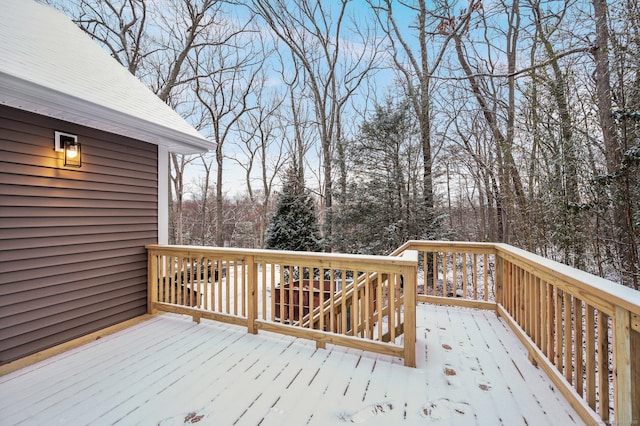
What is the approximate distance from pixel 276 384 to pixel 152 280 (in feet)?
8.29

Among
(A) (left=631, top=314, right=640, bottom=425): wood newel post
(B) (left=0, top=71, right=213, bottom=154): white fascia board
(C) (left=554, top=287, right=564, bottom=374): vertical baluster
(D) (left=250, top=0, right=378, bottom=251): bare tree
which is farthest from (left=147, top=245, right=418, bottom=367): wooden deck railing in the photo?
(D) (left=250, top=0, right=378, bottom=251): bare tree

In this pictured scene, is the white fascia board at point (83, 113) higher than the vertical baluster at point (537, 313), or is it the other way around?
the white fascia board at point (83, 113)

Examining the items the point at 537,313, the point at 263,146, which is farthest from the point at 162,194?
the point at 263,146

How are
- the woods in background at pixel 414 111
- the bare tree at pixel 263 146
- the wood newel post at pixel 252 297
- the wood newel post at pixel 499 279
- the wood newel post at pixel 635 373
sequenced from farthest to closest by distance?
the bare tree at pixel 263 146, the woods in background at pixel 414 111, the wood newel post at pixel 499 279, the wood newel post at pixel 252 297, the wood newel post at pixel 635 373

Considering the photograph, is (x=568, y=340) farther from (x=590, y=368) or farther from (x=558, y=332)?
(x=590, y=368)

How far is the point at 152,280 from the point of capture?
12.7 ft

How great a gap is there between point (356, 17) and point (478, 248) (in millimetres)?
9923

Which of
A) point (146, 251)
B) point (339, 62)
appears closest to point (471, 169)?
point (339, 62)

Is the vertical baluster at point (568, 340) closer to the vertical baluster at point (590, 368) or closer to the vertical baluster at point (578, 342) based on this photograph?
the vertical baluster at point (578, 342)

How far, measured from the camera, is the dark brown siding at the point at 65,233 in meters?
2.65

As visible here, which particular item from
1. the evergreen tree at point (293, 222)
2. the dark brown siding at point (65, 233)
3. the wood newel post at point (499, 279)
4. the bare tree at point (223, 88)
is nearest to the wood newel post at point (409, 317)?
the wood newel post at point (499, 279)

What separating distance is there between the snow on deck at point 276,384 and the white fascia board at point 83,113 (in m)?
2.37

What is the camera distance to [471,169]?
318 inches

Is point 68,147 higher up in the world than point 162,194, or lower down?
higher up
